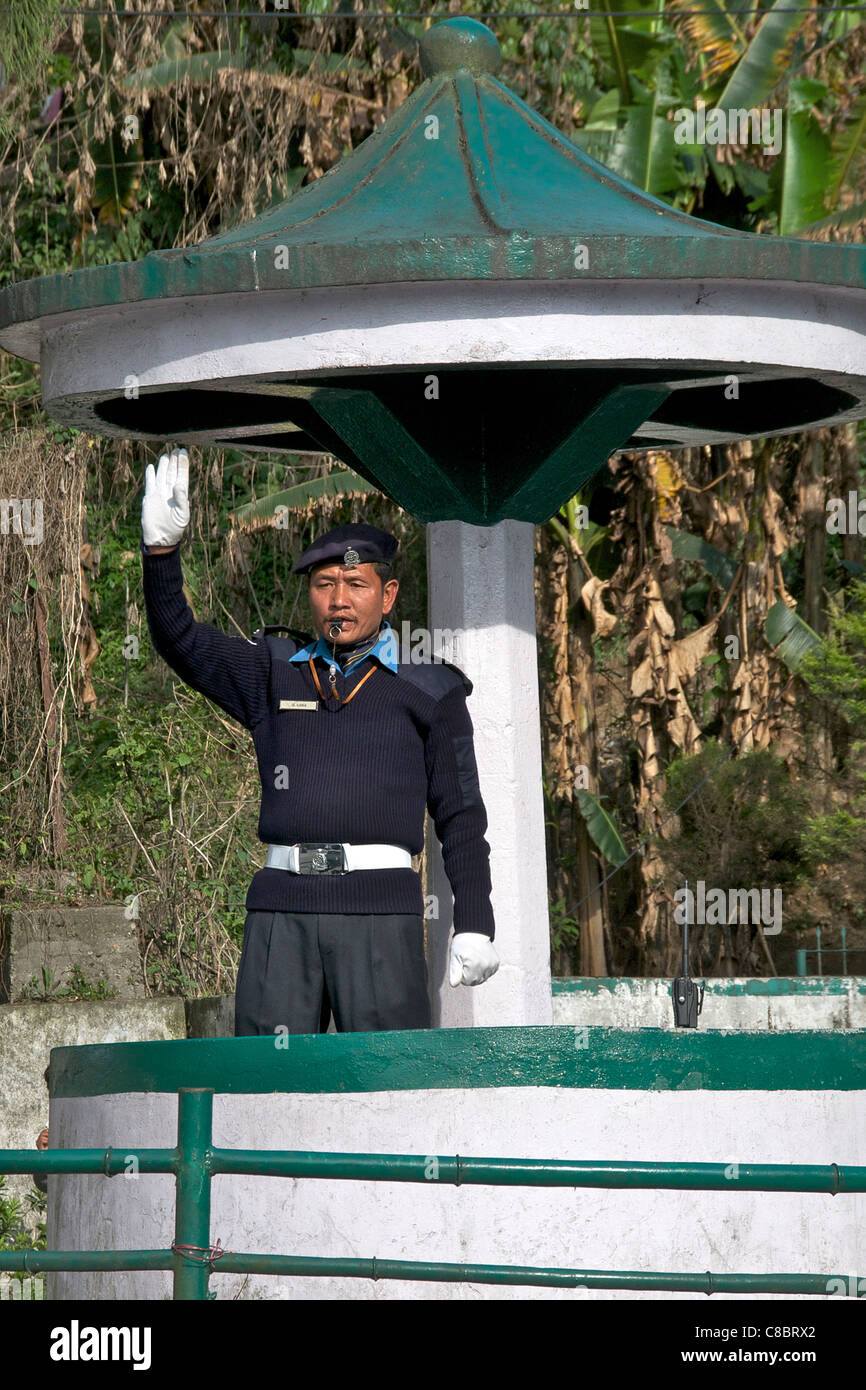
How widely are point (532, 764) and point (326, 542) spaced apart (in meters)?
1.02

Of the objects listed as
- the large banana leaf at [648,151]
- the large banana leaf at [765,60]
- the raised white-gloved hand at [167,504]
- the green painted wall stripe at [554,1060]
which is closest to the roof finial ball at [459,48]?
the raised white-gloved hand at [167,504]

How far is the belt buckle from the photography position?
565cm

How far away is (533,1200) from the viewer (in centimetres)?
484

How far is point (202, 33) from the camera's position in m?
15.4

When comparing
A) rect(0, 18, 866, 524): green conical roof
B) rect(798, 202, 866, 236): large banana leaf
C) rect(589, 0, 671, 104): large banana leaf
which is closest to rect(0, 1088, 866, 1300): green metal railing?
rect(0, 18, 866, 524): green conical roof

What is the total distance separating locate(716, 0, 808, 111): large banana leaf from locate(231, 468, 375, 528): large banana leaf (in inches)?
148

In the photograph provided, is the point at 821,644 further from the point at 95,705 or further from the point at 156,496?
the point at 156,496

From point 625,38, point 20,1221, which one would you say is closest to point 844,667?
point 625,38

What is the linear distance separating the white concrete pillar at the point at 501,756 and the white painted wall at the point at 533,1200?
3.71ft

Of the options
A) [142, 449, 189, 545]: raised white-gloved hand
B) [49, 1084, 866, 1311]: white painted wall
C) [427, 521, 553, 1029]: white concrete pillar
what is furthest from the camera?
[427, 521, 553, 1029]: white concrete pillar

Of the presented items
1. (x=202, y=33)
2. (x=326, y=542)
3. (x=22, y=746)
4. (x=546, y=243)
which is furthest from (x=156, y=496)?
(x=202, y=33)

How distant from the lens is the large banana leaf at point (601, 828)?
14.8 m

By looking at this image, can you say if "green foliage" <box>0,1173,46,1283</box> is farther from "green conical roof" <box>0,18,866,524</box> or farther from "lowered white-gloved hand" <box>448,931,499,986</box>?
"lowered white-gloved hand" <box>448,931,499,986</box>

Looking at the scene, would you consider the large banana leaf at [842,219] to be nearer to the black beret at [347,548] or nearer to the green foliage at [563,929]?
the green foliage at [563,929]
